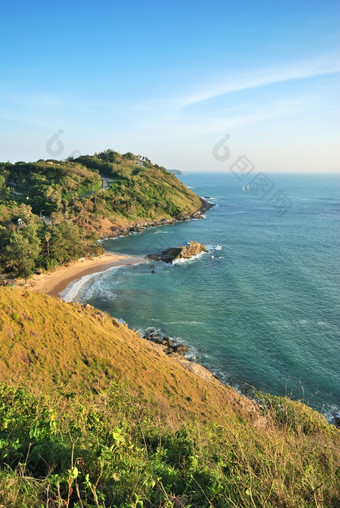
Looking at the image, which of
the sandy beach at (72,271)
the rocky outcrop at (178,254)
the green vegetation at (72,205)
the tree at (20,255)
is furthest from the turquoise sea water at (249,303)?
the green vegetation at (72,205)

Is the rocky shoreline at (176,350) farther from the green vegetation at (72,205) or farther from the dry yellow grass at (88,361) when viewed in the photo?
the green vegetation at (72,205)

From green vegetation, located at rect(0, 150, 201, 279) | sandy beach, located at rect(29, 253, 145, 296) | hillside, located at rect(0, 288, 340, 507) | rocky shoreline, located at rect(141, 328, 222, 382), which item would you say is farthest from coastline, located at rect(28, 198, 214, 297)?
hillside, located at rect(0, 288, 340, 507)

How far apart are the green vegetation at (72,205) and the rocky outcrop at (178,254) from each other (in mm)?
13917

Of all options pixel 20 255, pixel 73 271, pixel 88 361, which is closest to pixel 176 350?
pixel 88 361

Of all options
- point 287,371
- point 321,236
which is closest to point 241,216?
point 321,236

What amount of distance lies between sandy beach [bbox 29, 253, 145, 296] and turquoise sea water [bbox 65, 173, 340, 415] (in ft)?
10.6

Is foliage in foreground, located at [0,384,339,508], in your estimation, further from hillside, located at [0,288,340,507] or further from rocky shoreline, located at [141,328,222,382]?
rocky shoreline, located at [141,328,222,382]

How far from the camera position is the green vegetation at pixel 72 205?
48419mm

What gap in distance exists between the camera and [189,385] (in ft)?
77.3

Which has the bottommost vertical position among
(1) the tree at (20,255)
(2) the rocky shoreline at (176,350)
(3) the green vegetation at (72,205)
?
(2) the rocky shoreline at (176,350)

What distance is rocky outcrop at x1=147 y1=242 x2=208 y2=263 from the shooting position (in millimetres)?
61688

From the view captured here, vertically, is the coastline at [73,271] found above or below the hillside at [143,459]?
below

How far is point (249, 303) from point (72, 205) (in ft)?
205

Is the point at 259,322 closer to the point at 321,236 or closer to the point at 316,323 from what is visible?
the point at 316,323
